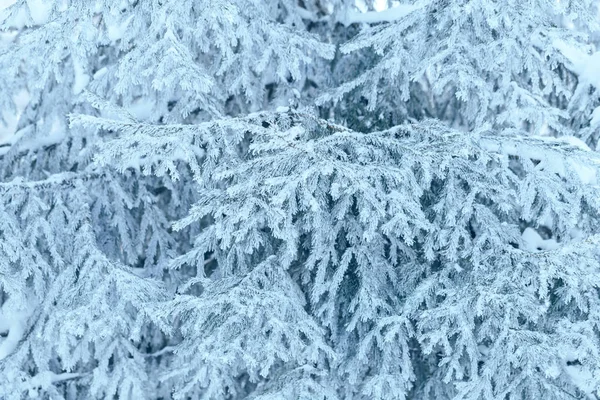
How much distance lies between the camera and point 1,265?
12.5 feet

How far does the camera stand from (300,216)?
11.8ft

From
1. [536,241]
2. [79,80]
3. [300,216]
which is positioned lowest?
[536,241]

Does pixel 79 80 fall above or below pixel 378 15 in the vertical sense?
above

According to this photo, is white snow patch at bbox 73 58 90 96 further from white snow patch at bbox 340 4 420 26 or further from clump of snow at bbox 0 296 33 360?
white snow patch at bbox 340 4 420 26

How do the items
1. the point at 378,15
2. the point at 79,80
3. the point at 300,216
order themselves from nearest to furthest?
the point at 300,216 < the point at 79,80 < the point at 378,15

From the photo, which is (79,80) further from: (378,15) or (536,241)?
(536,241)

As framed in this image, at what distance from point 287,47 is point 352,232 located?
113 cm

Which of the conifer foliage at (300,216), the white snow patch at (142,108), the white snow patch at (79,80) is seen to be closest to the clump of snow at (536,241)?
the conifer foliage at (300,216)

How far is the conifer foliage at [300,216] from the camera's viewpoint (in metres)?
3.21

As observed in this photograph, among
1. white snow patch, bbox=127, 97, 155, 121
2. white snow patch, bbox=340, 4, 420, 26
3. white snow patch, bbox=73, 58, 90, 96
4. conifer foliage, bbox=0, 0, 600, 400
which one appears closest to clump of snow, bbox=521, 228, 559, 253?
conifer foliage, bbox=0, 0, 600, 400

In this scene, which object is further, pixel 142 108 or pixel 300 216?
pixel 142 108

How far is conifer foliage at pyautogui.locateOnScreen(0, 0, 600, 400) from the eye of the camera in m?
3.21

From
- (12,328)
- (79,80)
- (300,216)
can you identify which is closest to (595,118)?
(300,216)

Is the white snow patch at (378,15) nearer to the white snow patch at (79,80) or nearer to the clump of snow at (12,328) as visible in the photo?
the white snow patch at (79,80)
